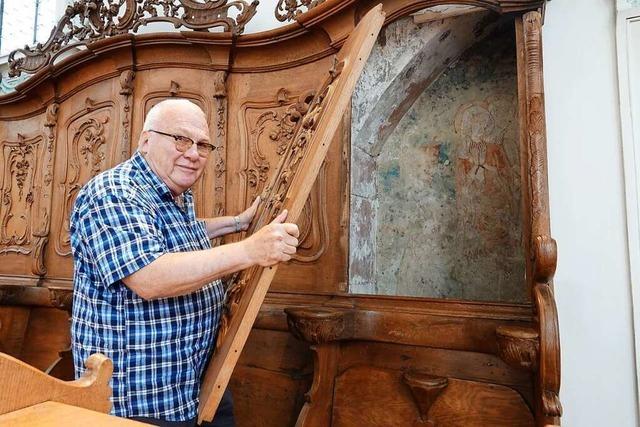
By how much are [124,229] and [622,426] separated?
2.20 meters

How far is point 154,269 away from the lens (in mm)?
1242

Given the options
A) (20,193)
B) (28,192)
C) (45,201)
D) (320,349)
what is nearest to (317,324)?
(320,349)

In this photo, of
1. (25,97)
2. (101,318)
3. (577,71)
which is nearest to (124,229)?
(101,318)

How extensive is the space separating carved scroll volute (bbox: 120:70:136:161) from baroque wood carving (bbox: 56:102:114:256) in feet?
0.52

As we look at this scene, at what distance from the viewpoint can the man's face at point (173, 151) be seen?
1546 mm

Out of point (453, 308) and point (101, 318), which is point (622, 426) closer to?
point (453, 308)

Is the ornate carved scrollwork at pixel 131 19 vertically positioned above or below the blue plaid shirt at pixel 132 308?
above

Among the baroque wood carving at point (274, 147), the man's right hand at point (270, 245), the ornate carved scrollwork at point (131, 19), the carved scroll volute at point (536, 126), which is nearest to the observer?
the man's right hand at point (270, 245)

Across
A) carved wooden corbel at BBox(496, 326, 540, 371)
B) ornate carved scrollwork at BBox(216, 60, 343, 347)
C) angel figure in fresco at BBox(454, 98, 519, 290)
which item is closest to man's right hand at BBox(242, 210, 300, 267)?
ornate carved scrollwork at BBox(216, 60, 343, 347)

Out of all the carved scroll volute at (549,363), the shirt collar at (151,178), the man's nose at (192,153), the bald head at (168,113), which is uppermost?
the bald head at (168,113)

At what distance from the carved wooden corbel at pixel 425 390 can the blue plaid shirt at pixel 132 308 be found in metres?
0.80

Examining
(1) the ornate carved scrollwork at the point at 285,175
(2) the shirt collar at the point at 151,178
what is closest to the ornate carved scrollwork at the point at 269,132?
(1) the ornate carved scrollwork at the point at 285,175

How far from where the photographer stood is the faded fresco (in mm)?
2602

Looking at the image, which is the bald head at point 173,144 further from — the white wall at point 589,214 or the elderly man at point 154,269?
the white wall at point 589,214
